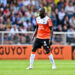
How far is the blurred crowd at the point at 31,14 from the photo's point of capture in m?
23.5

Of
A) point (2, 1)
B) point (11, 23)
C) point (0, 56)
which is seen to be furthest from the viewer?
point (2, 1)

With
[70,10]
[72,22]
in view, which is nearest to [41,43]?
[72,22]

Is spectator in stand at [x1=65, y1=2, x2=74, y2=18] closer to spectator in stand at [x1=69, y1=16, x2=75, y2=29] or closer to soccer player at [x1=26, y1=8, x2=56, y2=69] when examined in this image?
spectator in stand at [x1=69, y1=16, x2=75, y2=29]

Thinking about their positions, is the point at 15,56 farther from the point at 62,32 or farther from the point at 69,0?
the point at 69,0

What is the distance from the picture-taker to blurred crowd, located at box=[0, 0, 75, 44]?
2345 cm

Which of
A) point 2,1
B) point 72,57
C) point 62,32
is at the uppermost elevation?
point 2,1

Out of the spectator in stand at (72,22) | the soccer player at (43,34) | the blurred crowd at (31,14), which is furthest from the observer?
the spectator in stand at (72,22)

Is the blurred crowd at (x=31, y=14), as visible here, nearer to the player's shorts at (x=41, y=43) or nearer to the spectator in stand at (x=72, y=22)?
the spectator in stand at (x=72, y=22)

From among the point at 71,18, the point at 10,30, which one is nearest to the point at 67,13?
the point at 71,18

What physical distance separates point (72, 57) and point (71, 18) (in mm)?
3719

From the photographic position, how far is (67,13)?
25.5m

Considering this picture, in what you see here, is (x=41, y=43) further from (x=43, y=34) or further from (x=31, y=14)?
(x=31, y=14)
